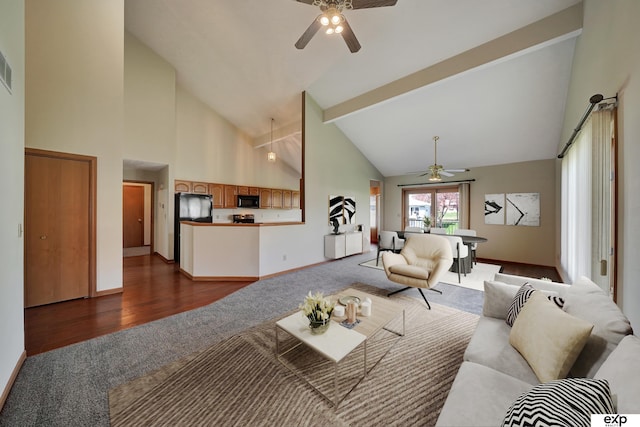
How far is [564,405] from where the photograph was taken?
76 cm

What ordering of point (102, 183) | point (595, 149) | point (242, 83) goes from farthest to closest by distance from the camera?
1. point (242, 83)
2. point (102, 183)
3. point (595, 149)

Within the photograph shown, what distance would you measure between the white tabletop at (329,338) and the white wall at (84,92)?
127 inches

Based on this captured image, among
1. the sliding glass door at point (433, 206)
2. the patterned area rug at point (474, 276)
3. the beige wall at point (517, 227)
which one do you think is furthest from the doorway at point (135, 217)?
the beige wall at point (517, 227)

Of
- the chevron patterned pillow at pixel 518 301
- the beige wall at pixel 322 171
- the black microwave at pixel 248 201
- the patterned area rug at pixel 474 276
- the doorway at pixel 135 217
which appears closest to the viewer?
the chevron patterned pillow at pixel 518 301

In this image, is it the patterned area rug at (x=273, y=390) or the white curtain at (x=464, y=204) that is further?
the white curtain at (x=464, y=204)

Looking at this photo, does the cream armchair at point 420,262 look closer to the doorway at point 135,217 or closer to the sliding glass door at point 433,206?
the sliding glass door at point 433,206

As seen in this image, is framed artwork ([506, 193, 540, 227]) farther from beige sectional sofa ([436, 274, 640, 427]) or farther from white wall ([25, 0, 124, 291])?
white wall ([25, 0, 124, 291])

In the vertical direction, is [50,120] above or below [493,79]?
below

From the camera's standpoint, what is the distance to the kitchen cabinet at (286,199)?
7.67 m

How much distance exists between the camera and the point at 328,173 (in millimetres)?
5566

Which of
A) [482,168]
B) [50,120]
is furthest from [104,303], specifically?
[482,168]

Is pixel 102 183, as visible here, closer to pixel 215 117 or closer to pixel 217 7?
pixel 217 7

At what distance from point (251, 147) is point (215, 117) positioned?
4.07 ft

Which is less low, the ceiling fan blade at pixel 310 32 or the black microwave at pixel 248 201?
the ceiling fan blade at pixel 310 32
